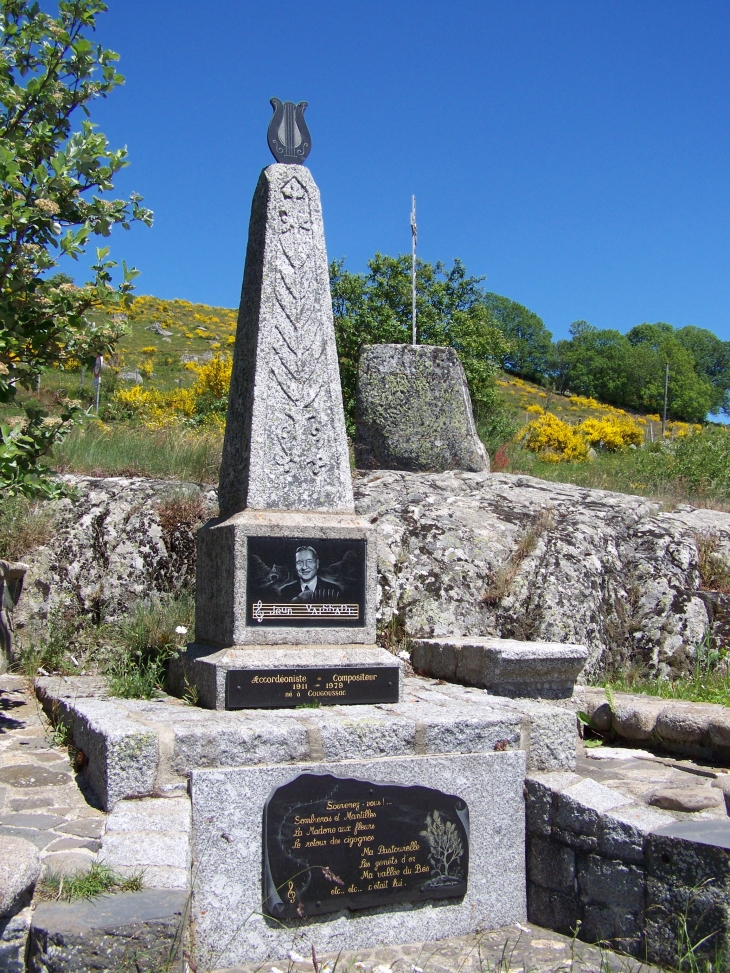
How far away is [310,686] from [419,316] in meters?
20.0

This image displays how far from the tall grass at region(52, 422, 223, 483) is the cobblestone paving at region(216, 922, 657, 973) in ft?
14.6

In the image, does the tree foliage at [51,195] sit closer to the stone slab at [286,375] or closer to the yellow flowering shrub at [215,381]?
the stone slab at [286,375]

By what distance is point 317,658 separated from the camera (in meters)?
4.56

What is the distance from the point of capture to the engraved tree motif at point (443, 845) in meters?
4.02

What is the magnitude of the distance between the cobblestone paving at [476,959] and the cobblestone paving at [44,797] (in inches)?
34.2

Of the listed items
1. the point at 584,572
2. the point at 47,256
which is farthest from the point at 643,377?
the point at 47,256

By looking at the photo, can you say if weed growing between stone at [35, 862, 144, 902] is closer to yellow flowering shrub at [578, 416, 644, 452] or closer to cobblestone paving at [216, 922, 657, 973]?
cobblestone paving at [216, 922, 657, 973]

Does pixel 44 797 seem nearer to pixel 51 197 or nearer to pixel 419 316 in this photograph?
pixel 51 197

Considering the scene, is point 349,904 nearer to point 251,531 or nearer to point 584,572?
point 251,531

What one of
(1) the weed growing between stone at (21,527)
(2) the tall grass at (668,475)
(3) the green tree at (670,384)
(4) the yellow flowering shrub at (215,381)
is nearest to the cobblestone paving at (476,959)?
(1) the weed growing between stone at (21,527)

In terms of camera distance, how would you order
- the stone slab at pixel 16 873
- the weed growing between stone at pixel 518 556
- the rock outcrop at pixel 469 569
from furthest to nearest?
the weed growing between stone at pixel 518 556, the rock outcrop at pixel 469 569, the stone slab at pixel 16 873

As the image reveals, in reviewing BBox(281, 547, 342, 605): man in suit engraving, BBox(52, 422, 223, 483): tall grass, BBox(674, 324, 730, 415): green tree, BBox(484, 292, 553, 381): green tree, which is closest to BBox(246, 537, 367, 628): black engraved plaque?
BBox(281, 547, 342, 605): man in suit engraving

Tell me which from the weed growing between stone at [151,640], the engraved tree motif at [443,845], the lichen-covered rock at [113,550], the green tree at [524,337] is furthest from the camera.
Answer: the green tree at [524,337]

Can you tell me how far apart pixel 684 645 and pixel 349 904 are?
3771mm
